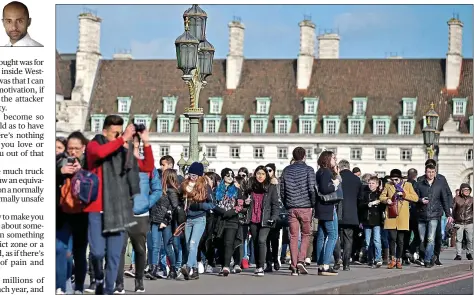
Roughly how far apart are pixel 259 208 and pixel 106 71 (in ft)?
261

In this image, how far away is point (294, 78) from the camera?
94812 mm

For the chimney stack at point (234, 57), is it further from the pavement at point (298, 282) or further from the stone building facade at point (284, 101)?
the pavement at point (298, 282)

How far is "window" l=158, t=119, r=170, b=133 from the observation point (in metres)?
96.5

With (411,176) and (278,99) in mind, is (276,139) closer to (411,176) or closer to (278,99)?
(278,99)

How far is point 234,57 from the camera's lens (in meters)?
95.5

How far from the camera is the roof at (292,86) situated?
302ft

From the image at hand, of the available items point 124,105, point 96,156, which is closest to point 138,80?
point 124,105

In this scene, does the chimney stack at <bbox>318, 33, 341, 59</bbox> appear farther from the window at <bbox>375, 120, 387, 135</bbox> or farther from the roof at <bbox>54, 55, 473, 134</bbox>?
the window at <bbox>375, 120, 387, 135</bbox>

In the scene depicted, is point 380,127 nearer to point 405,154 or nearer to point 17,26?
point 405,154

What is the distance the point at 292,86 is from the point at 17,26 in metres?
83.4

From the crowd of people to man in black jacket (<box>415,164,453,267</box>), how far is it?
2 centimetres

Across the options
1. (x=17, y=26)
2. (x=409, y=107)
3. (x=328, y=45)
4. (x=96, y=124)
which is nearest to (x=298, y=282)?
(x=17, y=26)

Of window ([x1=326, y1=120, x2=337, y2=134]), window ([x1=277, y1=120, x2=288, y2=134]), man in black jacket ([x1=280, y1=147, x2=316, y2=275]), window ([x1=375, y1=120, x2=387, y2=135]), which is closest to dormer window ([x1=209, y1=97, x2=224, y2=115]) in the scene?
Answer: window ([x1=277, y1=120, x2=288, y2=134])

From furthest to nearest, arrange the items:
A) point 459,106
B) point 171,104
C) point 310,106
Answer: point 171,104 < point 310,106 < point 459,106
